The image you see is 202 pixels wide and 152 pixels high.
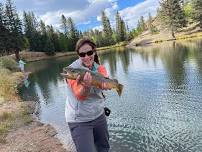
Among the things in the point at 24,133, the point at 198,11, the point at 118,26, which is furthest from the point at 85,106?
the point at 118,26

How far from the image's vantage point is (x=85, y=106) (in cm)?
686

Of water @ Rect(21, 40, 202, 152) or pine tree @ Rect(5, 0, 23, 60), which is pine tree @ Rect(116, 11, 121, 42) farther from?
water @ Rect(21, 40, 202, 152)

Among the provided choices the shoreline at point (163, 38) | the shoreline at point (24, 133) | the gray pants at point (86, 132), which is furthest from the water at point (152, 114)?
the shoreline at point (163, 38)

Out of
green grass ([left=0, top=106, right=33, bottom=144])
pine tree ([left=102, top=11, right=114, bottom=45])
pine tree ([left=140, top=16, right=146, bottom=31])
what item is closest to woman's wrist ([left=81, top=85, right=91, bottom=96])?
green grass ([left=0, top=106, right=33, bottom=144])

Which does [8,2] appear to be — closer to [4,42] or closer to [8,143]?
[4,42]

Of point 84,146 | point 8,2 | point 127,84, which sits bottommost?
point 127,84

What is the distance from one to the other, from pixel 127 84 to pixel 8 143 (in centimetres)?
1696

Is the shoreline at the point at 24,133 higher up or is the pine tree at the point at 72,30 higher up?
the pine tree at the point at 72,30

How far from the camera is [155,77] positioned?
107ft

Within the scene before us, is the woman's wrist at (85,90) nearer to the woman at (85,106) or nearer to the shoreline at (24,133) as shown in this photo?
the woman at (85,106)

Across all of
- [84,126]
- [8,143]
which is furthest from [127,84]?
[84,126]

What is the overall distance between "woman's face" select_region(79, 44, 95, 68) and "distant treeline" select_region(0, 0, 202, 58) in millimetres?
76040

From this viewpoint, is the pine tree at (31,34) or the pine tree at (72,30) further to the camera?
the pine tree at (72,30)

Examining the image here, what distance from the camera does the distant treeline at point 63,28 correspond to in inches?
4070
